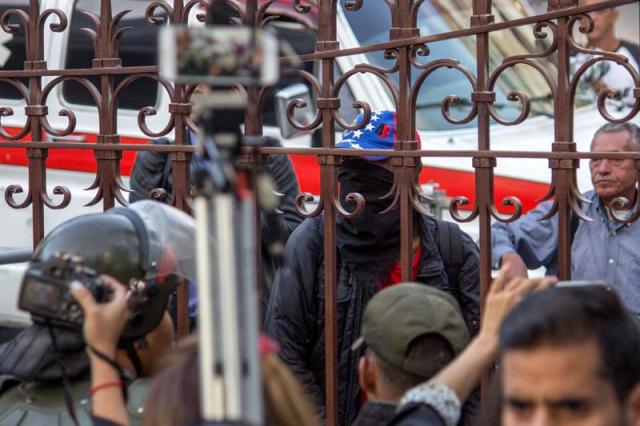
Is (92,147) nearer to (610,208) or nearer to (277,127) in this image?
(610,208)

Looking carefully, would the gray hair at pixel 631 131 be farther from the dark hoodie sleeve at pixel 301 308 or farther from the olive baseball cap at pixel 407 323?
the olive baseball cap at pixel 407 323

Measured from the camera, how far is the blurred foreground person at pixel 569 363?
8.34ft

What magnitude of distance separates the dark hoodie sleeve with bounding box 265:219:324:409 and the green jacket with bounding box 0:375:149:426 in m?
1.07

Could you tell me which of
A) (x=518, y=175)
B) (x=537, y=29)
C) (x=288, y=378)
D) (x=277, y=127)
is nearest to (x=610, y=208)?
(x=537, y=29)

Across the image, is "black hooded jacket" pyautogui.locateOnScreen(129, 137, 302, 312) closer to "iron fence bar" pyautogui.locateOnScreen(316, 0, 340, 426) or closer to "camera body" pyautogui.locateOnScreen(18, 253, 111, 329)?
"iron fence bar" pyautogui.locateOnScreen(316, 0, 340, 426)

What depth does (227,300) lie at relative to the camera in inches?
77.1

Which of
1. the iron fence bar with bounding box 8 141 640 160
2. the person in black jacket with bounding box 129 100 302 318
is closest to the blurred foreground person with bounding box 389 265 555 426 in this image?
the iron fence bar with bounding box 8 141 640 160

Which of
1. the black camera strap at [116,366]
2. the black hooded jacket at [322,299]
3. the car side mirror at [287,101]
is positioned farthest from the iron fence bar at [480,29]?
the car side mirror at [287,101]

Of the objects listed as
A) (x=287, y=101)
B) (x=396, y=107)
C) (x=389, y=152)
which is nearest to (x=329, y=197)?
(x=389, y=152)

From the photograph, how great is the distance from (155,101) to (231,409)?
5.14 m

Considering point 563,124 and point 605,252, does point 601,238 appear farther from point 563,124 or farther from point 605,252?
point 563,124

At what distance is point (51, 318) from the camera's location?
2.96 m

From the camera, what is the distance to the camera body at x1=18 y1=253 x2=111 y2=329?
2893 mm

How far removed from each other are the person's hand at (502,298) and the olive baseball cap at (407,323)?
200mm
